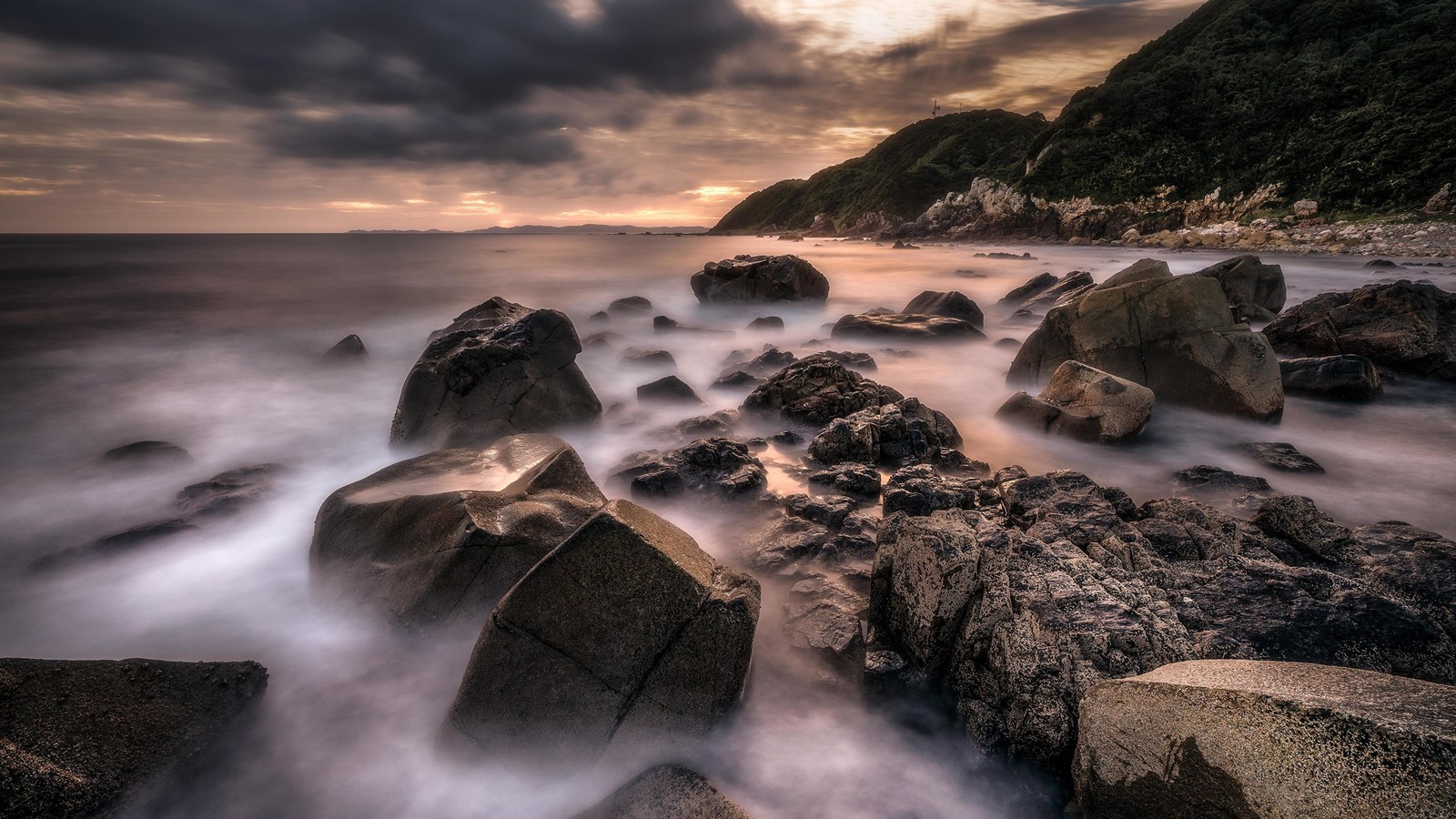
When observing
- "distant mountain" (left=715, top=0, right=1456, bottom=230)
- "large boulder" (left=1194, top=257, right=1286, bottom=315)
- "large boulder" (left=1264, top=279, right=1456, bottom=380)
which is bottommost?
"large boulder" (left=1264, top=279, right=1456, bottom=380)

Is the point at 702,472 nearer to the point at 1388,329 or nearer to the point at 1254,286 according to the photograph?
the point at 1388,329

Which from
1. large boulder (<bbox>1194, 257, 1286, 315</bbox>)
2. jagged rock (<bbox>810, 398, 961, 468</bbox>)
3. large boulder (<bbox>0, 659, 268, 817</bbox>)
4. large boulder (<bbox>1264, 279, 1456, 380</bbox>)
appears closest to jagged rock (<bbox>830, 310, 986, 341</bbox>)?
large boulder (<bbox>1264, 279, 1456, 380</bbox>)

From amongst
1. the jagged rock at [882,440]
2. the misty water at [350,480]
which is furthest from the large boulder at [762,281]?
the jagged rock at [882,440]

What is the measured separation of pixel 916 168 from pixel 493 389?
113m

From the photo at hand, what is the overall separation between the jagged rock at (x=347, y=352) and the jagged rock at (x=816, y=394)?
34.3 feet

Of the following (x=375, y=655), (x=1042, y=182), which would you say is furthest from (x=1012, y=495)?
(x=1042, y=182)

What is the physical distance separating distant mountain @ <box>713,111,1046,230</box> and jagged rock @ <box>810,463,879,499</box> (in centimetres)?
7540

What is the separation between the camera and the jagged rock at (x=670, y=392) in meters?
10.3

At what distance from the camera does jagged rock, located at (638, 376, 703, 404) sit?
1028 cm

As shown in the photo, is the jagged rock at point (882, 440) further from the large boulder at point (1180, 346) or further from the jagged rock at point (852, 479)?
the large boulder at point (1180, 346)

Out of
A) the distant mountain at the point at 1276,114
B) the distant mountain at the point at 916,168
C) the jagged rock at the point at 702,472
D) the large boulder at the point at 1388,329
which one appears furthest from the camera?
the distant mountain at the point at 916,168

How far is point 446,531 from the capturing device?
14.4ft

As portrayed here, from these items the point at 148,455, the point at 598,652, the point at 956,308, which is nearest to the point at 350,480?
the point at 148,455

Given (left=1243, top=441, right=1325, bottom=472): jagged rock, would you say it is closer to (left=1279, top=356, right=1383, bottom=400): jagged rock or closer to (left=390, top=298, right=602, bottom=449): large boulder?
(left=1279, top=356, right=1383, bottom=400): jagged rock
